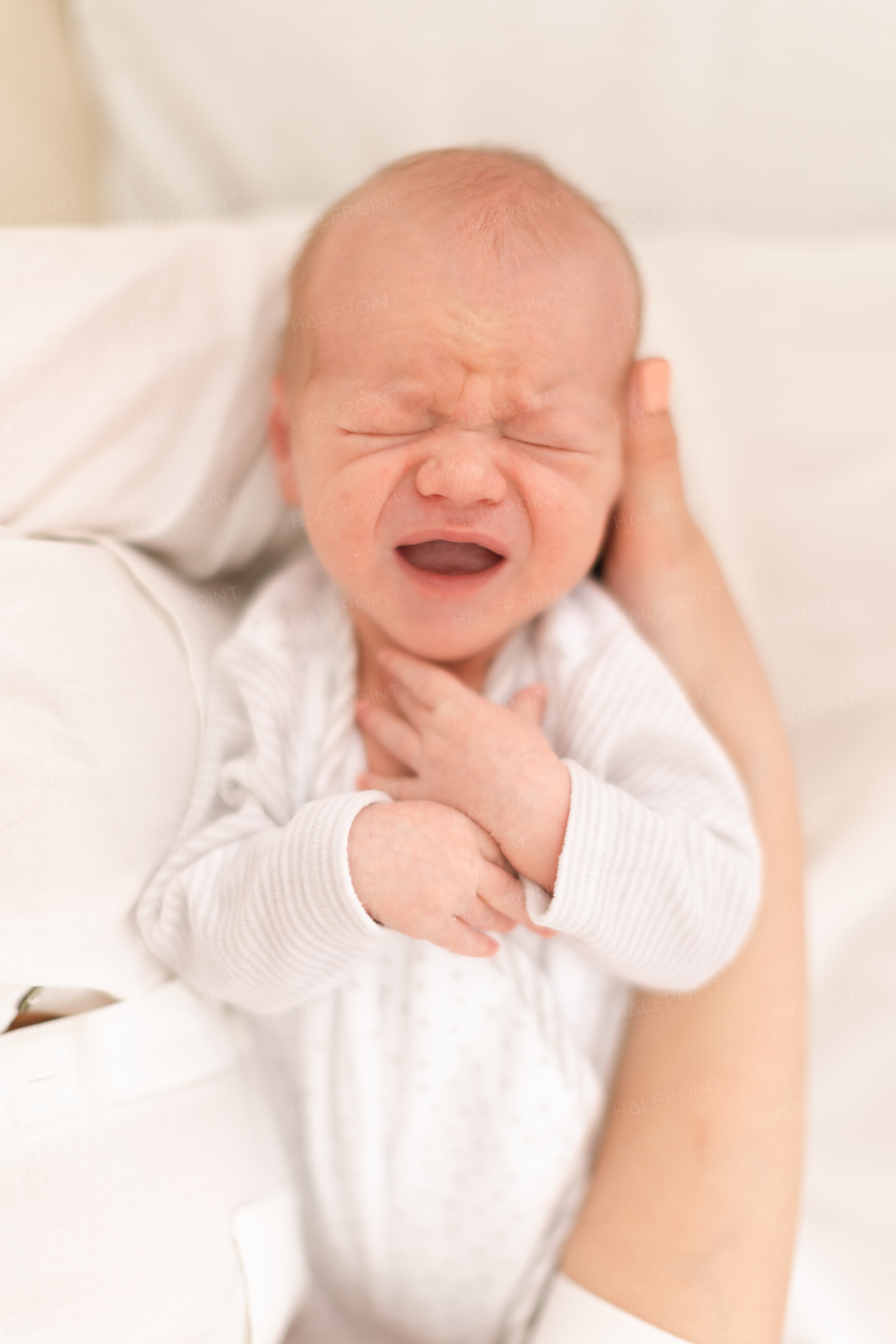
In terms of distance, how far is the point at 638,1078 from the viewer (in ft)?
3.55

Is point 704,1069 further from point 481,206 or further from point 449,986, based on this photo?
point 481,206

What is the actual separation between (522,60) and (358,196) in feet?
1.69

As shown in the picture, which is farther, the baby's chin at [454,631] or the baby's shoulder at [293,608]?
the baby's shoulder at [293,608]

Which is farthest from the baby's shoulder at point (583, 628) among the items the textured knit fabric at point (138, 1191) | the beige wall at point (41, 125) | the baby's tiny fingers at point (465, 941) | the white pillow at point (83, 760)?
the beige wall at point (41, 125)

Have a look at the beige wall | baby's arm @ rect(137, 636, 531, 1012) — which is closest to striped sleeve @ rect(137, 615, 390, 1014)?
baby's arm @ rect(137, 636, 531, 1012)

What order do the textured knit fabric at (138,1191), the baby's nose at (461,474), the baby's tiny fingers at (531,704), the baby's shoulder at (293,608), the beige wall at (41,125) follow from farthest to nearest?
1. the beige wall at (41,125)
2. the baby's shoulder at (293,608)
3. the baby's tiny fingers at (531,704)
4. the baby's nose at (461,474)
5. the textured knit fabric at (138,1191)

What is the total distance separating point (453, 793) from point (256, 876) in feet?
0.73

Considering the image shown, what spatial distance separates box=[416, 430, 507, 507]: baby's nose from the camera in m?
0.97

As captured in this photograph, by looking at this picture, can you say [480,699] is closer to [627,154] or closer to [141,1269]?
[141,1269]

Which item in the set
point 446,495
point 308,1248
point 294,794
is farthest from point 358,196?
point 308,1248

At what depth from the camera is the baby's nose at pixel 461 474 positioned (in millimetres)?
970

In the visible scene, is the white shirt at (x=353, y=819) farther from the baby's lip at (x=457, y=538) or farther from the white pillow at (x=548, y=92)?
the white pillow at (x=548, y=92)

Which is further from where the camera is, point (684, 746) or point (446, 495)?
point (684, 746)

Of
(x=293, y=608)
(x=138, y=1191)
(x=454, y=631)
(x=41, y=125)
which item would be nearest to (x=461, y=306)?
(x=454, y=631)
